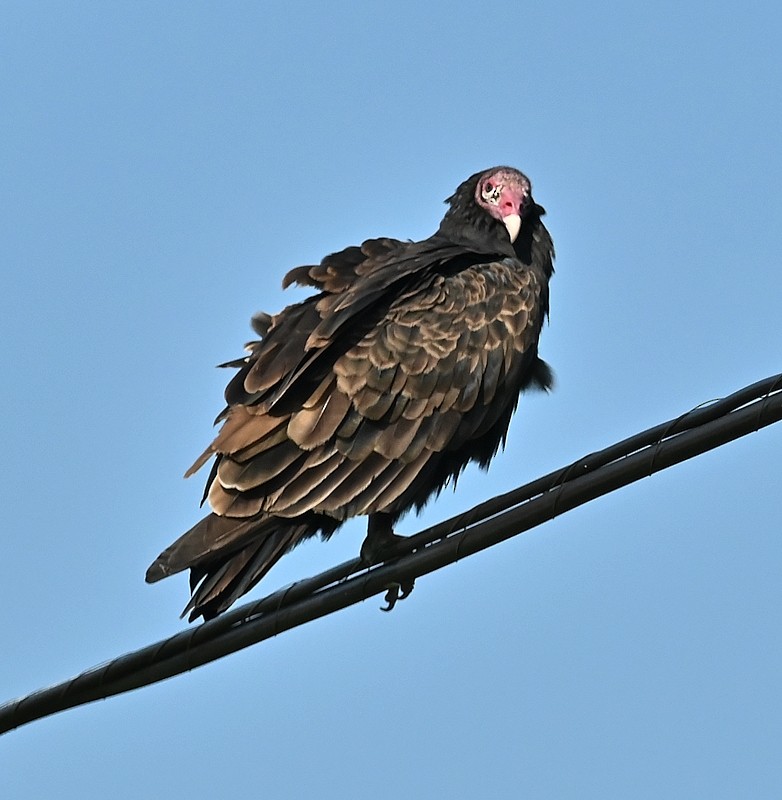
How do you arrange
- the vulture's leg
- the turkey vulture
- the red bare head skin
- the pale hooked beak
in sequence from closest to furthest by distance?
the turkey vulture → the vulture's leg → the pale hooked beak → the red bare head skin

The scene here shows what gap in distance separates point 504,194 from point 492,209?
88 mm

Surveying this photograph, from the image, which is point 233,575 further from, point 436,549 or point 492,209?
point 492,209

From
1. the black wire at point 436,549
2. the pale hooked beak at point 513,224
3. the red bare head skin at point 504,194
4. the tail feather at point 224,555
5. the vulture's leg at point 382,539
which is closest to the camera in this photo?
the black wire at point 436,549

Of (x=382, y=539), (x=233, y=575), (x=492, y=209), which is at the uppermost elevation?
(x=492, y=209)

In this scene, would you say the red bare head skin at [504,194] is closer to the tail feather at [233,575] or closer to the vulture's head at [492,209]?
the vulture's head at [492,209]

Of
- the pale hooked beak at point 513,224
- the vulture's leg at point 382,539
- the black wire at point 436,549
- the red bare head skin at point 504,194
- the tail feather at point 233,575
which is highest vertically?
the red bare head skin at point 504,194

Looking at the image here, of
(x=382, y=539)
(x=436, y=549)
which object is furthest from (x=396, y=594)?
(x=436, y=549)

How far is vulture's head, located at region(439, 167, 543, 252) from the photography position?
6969 millimetres

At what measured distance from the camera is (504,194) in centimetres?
710

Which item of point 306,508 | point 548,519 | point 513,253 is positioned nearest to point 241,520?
point 306,508

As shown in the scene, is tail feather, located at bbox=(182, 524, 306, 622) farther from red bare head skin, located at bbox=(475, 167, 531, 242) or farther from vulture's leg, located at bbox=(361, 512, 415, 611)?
red bare head skin, located at bbox=(475, 167, 531, 242)

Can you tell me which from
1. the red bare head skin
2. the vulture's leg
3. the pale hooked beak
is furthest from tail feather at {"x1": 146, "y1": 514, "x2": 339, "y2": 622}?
the red bare head skin

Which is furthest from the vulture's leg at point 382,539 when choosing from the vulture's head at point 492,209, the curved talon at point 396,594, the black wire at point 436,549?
the vulture's head at point 492,209

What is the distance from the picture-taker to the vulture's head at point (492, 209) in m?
6.97
